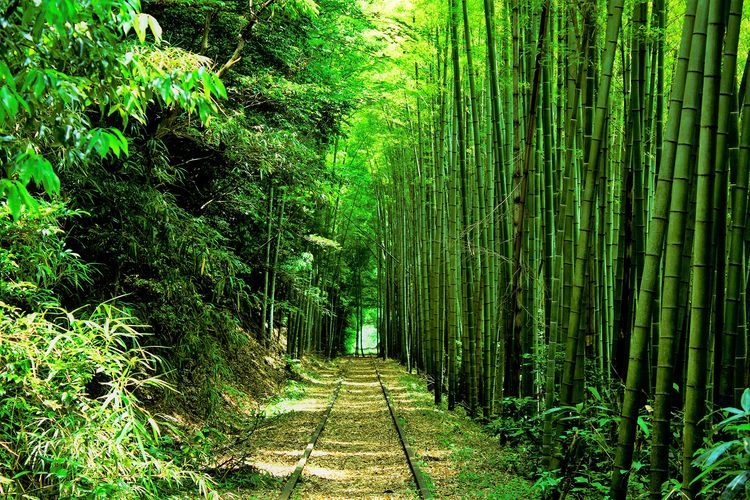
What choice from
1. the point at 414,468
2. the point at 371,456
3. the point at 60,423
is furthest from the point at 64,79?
the point at 371,456

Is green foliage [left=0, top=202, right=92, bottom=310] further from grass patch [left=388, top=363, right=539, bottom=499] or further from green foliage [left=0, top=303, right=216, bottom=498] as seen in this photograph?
grass patch [left=388, top=363, right=539, bottom=499]

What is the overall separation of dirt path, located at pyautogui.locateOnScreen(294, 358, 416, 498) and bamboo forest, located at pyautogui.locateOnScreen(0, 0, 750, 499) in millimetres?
61

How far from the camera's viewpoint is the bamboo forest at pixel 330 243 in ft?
8.67

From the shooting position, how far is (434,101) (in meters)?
12.0

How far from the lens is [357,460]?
7.32m

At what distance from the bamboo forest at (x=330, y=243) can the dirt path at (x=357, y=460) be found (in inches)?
2.4

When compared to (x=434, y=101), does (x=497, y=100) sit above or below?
below

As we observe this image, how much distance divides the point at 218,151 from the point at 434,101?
18.4 feet

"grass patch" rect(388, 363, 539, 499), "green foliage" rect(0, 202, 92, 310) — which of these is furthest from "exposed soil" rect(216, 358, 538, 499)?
"green foliage" rect(0, 202, 92, 310)

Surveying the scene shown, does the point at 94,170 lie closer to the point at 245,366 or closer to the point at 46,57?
the point at 46,57

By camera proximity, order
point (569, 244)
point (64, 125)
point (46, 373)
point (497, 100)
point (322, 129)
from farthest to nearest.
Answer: point (322, 129)
point (497, 100)
point (569, 244)
point (46, 373)
point (64, 125)

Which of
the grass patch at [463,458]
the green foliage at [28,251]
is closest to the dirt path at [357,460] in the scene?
the grass patch at [463,458]

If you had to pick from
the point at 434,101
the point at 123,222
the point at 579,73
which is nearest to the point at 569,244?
the point at 579,73

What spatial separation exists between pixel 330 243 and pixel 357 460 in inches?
283
